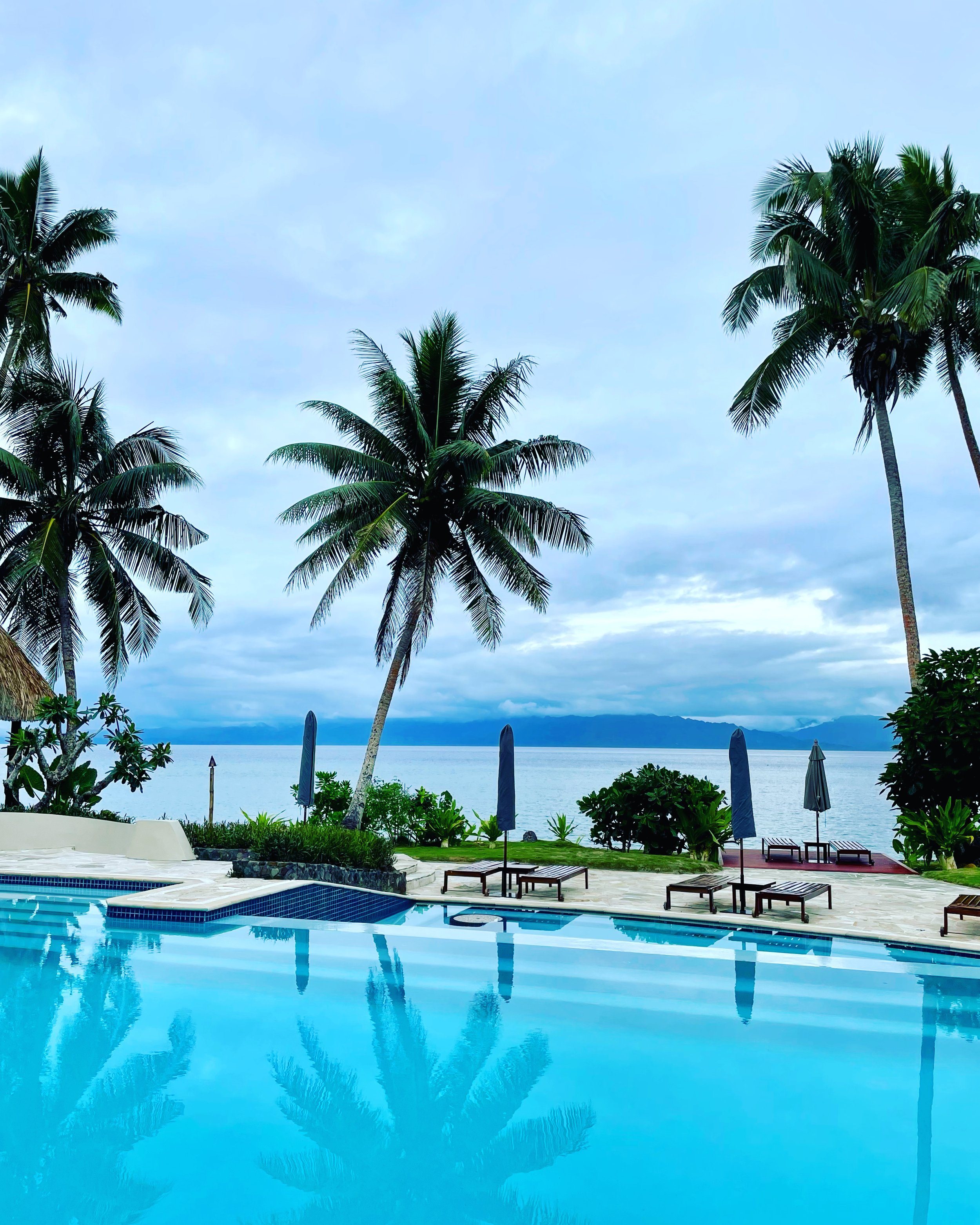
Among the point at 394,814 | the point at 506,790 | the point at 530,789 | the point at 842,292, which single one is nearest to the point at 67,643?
the point at 394,814

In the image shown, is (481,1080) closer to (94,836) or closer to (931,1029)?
(931,1029)

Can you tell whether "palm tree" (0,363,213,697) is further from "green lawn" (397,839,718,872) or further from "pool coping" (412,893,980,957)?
"pool coping" (412,893,980,957)

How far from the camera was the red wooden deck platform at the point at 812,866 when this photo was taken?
544 inches

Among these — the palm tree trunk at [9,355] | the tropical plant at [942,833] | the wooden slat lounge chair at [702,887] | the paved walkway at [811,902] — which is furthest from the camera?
the palm tree trunk at [9,355]

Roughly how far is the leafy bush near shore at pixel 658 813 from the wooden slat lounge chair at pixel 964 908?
5.73 meters

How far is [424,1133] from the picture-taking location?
4816 mm

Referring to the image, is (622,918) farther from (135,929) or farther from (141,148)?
(141,148)

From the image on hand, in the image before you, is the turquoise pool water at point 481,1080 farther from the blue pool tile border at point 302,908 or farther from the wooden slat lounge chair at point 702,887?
the wooden slat lounge chair at point 702,887

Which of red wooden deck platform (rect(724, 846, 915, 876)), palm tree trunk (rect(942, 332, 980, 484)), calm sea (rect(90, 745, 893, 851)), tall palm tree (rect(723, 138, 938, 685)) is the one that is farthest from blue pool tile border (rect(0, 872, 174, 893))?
palm tree trunk (rect(942, 332, 980, 484))

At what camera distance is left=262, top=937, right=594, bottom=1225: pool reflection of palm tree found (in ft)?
13.3

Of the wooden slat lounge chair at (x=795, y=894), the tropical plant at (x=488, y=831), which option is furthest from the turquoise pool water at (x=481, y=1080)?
the tropical plant at (x=488, y=831)

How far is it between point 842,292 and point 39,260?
54.7 ft

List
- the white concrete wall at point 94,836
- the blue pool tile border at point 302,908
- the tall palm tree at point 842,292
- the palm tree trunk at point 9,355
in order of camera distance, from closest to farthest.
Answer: the blue pool tile border at point 302,908
the white concrete wall at point 94,836
the tall palm tree at point 842,292
the palm tree trunk at point 9,355

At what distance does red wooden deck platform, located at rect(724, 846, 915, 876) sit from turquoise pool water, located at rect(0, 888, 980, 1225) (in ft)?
17.4
